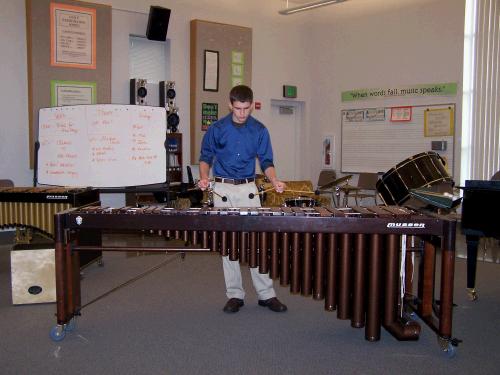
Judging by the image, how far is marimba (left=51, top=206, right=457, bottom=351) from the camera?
3.13 m

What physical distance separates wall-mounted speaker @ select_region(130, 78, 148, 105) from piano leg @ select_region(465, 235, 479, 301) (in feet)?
16.3

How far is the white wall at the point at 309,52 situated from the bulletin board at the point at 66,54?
18 cm

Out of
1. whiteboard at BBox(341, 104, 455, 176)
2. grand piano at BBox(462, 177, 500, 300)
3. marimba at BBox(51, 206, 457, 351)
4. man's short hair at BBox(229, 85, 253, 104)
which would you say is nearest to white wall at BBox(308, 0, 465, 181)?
whiteboard at BBox(341, 104, 455, 176)

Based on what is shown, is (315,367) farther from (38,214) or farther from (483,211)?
(38,214)

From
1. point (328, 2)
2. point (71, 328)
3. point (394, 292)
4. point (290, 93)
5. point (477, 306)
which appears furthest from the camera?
point (290, 93)

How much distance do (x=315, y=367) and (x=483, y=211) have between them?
1777mm

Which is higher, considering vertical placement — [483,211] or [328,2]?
[328,2]

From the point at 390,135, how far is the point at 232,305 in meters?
5.36

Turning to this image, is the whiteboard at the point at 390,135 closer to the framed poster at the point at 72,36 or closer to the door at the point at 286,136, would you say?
the door at the point at 286,136

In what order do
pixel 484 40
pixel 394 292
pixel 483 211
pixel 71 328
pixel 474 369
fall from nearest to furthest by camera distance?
pixel 474 369, pixel 394 292, pixel 71 328, pixel 483 211, pixel 484 40

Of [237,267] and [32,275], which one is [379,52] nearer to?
[237,267]

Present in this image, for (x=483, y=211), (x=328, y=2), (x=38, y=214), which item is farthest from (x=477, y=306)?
(x=328, y=2)

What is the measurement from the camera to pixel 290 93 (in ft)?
30.7

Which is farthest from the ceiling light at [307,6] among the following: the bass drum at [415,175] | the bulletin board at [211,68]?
the bass drum at [415,175]
